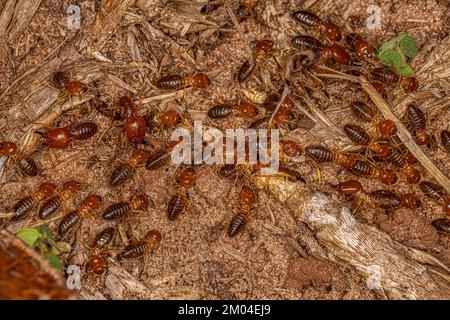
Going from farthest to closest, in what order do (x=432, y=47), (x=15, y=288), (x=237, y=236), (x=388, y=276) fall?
(x=432, y=47)
(x=237, y=236)
(x=388, y=276)
(x=15, y=288)

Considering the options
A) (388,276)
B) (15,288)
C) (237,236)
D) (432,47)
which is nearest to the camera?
(15,288)

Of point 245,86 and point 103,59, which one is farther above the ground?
point 103,59

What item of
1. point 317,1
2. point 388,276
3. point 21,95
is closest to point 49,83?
point 21,95

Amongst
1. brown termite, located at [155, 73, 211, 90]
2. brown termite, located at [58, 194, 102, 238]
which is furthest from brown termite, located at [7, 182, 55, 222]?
brown termite, located at [155, 73, 211, 90]

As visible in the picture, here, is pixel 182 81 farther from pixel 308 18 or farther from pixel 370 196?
pixel 370 196

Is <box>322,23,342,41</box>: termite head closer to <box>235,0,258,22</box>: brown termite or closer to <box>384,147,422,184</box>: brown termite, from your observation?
<box>235,0,258,22</box>: brown termite

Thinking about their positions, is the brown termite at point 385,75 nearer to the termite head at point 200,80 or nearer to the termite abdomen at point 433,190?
the termite abdomen at point 433,190

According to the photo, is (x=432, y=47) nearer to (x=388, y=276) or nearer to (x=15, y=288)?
(x=388, y=276)
